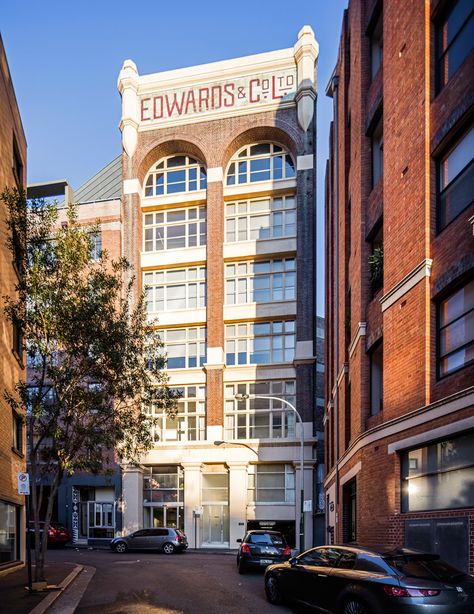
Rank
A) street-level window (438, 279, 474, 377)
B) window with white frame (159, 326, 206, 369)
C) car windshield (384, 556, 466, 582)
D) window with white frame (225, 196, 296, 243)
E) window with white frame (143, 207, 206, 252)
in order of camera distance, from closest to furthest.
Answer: car windshield (384, 556, 466, 582) < street-level window (438, 279, 474, 377) < window with white frame (225, 196, 296, 243) < window with white frame (159, 326, 206, 369) < window with white frame (143, 207, 206, 252)

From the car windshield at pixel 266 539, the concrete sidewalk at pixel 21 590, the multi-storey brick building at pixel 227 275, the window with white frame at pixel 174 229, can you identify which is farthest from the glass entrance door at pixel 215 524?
the car windshield at pixel 266 539

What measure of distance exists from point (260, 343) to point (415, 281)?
90.8ft

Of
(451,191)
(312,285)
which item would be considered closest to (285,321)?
(312,285)

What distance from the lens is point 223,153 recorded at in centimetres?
4284

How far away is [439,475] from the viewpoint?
1254 centimetres

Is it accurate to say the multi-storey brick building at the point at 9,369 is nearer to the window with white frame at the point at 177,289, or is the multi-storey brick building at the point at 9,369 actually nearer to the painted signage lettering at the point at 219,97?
the window with white frame at the point at 177,289

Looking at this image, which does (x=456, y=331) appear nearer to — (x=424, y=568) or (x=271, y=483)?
(x=424, y=568)

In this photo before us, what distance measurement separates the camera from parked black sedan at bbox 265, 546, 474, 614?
8.73 m

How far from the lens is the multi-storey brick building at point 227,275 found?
39.8m

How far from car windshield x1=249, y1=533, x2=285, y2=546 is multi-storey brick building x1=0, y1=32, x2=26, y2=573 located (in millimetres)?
7317

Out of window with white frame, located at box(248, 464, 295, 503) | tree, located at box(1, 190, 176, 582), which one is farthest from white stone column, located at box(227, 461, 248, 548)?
tree, located at box(1, 190, 176, 582)

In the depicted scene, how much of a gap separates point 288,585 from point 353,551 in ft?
8.43

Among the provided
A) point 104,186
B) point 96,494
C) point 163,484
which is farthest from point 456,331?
point 104,186

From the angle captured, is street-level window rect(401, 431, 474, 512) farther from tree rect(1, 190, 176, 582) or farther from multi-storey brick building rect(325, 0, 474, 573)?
tree rect(1, 190, 176, 582)
